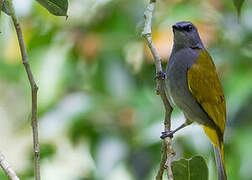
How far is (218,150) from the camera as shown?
118 inches

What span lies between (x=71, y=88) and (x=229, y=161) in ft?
4.73

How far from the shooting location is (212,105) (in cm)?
308

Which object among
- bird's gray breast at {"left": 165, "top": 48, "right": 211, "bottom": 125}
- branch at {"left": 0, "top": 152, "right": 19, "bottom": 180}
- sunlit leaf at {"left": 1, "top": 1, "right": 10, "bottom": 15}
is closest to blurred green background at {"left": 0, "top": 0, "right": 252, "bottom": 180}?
bird's gray breast at {"left": 165, "top": 48, "right": 211, "bottom": 125}

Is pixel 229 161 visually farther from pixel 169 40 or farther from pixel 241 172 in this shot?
pixel 169 40

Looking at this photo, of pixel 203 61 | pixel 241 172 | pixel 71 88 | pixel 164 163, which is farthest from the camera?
pixel 71 88

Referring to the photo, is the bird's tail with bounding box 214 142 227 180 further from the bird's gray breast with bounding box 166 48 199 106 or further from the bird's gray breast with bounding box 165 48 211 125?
the bird's gray breast with bounding box 166 48 199 106

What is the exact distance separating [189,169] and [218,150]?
40.1 inches

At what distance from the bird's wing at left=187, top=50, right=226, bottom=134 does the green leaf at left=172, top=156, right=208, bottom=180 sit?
104cm

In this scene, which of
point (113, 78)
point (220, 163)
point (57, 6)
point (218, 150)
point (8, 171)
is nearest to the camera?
point (8, 171)

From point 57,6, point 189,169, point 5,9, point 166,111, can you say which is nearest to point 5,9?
point 5,9

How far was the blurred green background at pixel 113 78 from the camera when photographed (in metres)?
3.31

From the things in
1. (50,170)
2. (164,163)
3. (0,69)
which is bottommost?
(164,163)

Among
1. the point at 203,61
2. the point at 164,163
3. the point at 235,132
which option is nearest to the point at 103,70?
the point at 203,61

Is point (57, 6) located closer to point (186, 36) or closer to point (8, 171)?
point (8, 171)
